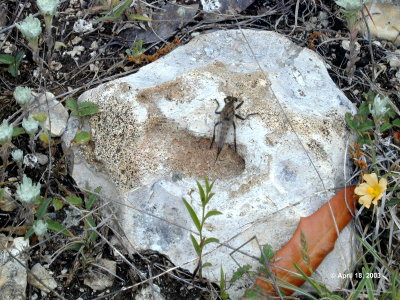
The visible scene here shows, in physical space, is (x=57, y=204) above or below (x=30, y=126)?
below

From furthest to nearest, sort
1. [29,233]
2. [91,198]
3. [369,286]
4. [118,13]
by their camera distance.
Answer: [118,13] < [91,198] < [29,233] < [369,286]

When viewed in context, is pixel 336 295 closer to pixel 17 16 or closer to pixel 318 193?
pixel 318 193

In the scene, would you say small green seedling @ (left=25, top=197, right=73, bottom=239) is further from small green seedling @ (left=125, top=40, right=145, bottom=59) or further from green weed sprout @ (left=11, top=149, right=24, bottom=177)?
small green seedling @ (left=125, top=40, right=145, bottom=59)

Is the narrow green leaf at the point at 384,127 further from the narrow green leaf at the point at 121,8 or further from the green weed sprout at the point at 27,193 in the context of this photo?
the green weed sprout at the point at 27,193

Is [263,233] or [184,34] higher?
[184,34]

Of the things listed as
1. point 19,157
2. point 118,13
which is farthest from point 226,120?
point 118,13

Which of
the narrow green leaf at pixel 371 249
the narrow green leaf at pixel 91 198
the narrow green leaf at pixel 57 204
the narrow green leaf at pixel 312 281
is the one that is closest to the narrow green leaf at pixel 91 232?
the narrow green leaf at pixel 91 198

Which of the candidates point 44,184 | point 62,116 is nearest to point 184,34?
point 62,116

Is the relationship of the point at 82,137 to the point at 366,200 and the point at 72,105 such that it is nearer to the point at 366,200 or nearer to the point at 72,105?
the point at 72,105
